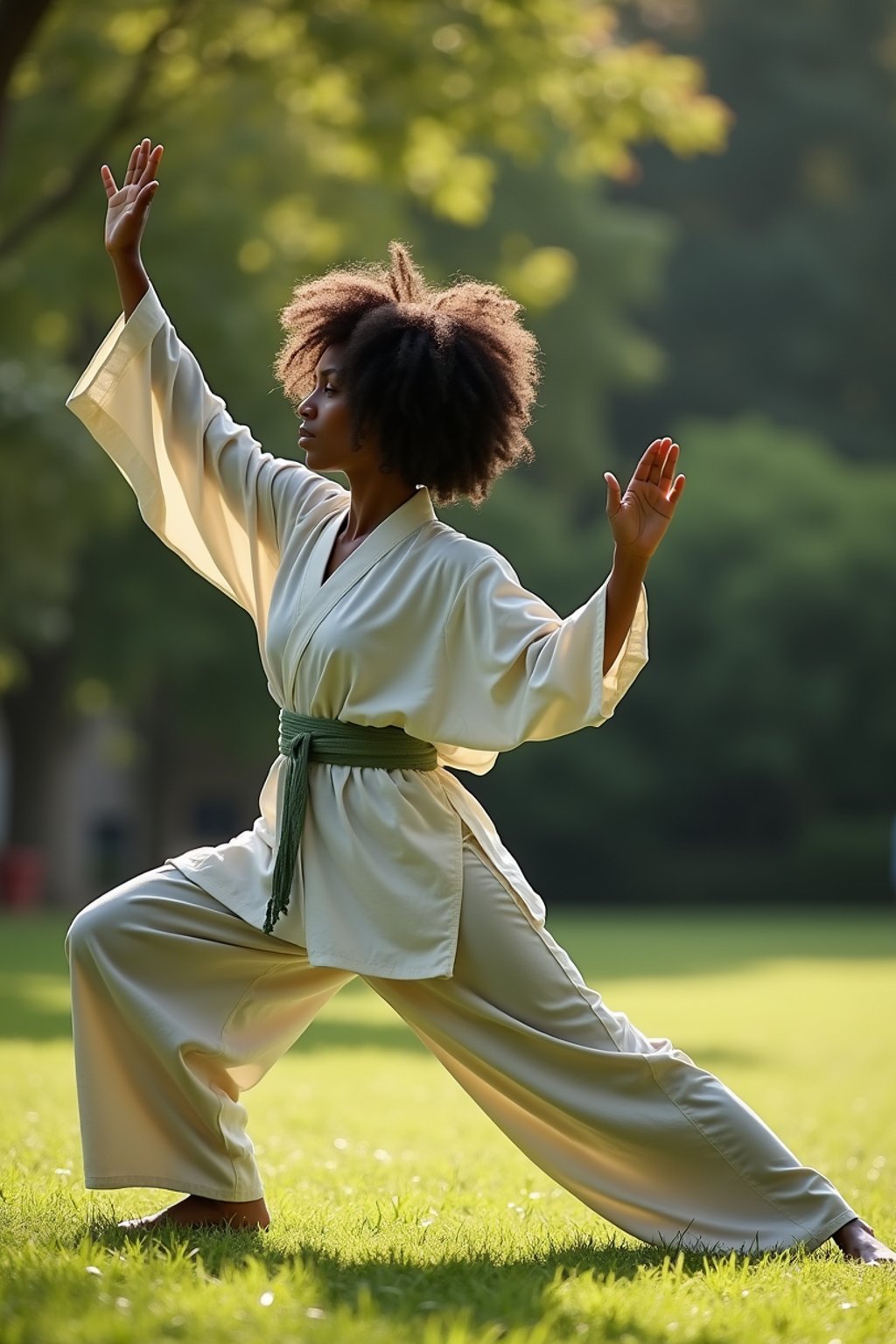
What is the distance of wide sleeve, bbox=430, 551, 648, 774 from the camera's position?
13.5ft

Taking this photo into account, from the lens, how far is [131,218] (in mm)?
4805

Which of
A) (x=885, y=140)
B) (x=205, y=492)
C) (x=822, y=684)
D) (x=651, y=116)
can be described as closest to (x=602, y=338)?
(x=822, y=684)

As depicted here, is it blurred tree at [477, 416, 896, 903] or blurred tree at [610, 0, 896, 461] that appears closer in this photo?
blurred tree at [477, 416, 896, 903]

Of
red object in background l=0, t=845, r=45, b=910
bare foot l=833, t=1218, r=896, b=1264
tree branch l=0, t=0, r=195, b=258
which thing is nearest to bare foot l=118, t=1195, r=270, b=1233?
bare foot l=833, t=1218, r=896, b=1264

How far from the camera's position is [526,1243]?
452 centimetres

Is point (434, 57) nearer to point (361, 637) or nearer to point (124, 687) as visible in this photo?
point (361, 637)

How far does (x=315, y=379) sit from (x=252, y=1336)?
7.95ft

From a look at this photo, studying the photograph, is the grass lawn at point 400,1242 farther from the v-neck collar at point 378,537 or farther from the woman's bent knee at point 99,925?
the v-neck collar at point 378,537

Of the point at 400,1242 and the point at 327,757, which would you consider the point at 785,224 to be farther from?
the point at 400,1242

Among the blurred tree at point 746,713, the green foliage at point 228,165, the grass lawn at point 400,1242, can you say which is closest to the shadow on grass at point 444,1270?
the grass lawn at point 400,1242

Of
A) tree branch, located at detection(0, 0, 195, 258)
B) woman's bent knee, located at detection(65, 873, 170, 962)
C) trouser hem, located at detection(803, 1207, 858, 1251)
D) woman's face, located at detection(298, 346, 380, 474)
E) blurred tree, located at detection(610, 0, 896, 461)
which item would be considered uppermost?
blurred tree, located at detection(610, 0, 896, 461)

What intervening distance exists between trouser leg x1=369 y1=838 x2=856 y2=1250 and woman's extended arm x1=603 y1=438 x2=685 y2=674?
715 mm

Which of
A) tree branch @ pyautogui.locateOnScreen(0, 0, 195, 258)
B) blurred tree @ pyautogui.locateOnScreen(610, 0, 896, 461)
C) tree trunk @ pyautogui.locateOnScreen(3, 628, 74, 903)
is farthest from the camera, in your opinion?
blurred tree @ pyautogui.locateOnScreen(610, 0, 896, 461)

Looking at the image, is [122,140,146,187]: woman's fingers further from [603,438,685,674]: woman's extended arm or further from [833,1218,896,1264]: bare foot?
[833,1218,896,1264]: bare foot
